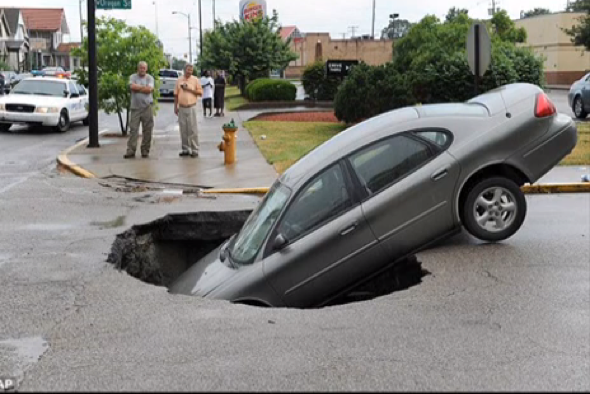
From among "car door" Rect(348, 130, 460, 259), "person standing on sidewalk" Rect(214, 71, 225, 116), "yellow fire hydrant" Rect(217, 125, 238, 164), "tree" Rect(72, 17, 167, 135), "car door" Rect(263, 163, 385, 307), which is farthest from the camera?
"person standing on sidewalk" Rect(214, 71, 225, 116)

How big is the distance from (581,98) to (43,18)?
308 feet

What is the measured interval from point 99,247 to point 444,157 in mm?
3665

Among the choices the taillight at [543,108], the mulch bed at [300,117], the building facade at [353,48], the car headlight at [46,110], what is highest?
the building facade at [353,48]

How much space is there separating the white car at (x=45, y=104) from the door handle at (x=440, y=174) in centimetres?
1812

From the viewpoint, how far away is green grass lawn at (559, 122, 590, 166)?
14320mm

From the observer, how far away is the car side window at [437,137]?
7.33 m

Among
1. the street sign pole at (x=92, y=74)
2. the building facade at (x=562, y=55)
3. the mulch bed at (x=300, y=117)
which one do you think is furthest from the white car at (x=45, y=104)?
the building facade at (x=562, y=55)

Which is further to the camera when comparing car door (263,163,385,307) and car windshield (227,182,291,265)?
car windshield (227,182,291,265)

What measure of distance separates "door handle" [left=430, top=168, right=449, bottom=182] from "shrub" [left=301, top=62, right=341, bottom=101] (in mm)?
28434

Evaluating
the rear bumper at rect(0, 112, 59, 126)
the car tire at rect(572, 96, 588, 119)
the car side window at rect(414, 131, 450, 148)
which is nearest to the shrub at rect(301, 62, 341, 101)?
the car tire at rect(572, 96, 588, 119)

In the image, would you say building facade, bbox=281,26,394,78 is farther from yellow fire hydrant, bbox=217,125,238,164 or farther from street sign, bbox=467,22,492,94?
street sign, bbox=467,22,492,94

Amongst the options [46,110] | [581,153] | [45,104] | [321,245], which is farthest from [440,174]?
[45,104]

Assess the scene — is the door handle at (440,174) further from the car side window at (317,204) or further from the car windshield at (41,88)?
A: the car windshield at (41,88)

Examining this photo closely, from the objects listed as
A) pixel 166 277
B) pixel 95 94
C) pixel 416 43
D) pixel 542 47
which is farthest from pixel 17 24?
pixel 166 277
